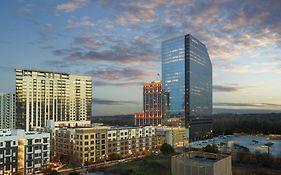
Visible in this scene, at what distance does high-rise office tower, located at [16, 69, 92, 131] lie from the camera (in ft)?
359

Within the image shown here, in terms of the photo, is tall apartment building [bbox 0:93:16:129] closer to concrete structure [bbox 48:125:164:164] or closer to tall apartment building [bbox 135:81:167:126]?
concrete structure [bbox 48:125:164:164]

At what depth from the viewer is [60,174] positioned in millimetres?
52562

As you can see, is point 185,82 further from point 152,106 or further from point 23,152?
point 23,152

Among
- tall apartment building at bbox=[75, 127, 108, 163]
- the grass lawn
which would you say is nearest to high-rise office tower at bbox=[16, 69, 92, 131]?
tall apartment building at bbox=[75, 127, 108, 163]

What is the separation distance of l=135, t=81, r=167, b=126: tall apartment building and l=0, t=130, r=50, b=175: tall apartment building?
6881 centimetres

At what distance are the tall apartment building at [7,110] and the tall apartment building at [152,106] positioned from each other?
165 feet

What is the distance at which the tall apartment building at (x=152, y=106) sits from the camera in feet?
408

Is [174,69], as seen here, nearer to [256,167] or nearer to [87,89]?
[87,89]

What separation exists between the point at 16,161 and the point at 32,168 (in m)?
3.27

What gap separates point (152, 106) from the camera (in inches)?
5084

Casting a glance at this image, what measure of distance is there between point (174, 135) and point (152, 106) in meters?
37.3

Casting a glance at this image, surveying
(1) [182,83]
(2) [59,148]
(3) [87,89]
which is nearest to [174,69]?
(1) [182,83]

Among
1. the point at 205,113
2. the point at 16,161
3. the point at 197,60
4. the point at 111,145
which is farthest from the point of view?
the point at 205,113

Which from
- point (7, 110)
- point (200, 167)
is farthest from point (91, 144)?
point (7, 110)
